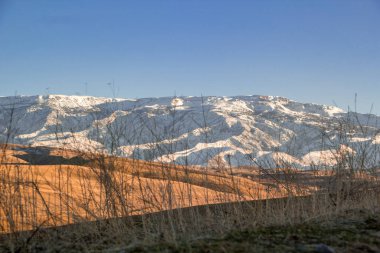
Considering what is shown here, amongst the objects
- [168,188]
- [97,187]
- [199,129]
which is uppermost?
[199,129]

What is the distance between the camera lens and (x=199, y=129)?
5133 mm

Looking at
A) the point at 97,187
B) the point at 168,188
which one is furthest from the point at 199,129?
the point at 168,188

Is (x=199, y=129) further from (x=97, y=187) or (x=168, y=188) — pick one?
(x=168, y=188)

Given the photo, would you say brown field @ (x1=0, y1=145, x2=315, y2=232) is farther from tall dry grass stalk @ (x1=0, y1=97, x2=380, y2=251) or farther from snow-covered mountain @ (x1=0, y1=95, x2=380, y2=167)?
snow-covered mountain @ (x1=0, y1=95, x2=380, y2=167)

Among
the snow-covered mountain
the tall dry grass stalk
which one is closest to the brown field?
the tall dry grass stalk

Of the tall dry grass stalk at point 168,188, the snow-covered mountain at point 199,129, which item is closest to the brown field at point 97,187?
the tall dry grass stalk at point 168,188

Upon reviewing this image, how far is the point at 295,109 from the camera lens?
333ft

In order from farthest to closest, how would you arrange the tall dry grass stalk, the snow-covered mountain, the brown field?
the snow-covered mountain < the tall dry grass stalk < the brown field

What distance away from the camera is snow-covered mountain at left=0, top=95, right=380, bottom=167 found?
3590 mm

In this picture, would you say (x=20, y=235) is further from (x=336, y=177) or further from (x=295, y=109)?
(x=295, y=109)

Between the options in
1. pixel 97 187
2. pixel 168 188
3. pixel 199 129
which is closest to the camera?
pixel 168 188

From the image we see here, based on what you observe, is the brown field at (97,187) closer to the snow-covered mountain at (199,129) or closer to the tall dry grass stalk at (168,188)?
the tall dry grass stalk at (168,188)

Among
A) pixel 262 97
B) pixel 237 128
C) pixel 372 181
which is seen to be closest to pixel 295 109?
pixel 262 97

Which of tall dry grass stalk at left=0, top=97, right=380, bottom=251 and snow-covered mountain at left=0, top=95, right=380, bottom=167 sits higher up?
snow-covered mountain at left=0, top=95, right=380, bottom=167
